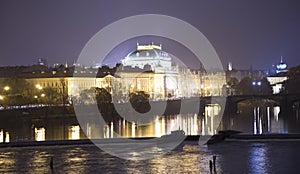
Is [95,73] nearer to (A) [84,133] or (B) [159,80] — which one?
(B) [159,80]

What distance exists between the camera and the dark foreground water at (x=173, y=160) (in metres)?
14.1

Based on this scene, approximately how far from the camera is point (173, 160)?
15711mm

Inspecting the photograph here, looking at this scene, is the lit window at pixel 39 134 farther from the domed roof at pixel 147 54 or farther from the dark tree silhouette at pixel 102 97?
the domed roof at pixel 147 54

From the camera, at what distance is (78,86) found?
67.6 metres

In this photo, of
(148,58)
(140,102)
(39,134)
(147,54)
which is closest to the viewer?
(39,134)

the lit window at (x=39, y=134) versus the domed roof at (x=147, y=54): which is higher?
the domed roof at (x=147, y=54)

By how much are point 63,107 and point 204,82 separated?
65717 millimetres

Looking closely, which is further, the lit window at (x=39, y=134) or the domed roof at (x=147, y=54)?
the domed roof at (x=147, y=54)

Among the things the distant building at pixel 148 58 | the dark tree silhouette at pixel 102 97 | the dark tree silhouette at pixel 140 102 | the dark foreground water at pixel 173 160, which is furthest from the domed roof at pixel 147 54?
the dark foreground water at pixel 173 160

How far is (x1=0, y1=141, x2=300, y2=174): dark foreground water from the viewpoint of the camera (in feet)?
46.4

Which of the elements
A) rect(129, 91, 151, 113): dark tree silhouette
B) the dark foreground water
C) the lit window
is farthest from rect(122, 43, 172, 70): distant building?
the dark foreground water

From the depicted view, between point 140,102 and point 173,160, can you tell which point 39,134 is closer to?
point 173,160

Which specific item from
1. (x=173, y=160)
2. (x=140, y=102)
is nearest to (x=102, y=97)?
(x=140, y=102)

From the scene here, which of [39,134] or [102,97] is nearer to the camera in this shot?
[39,134]
